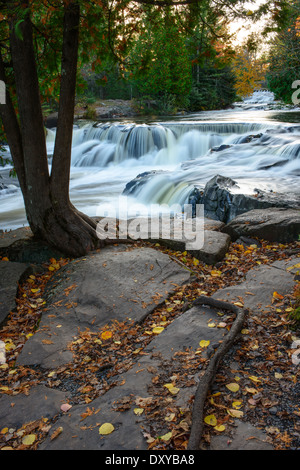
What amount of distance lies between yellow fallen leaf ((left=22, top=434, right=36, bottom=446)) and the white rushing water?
663 cm

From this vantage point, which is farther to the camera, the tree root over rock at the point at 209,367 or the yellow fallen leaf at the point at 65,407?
the yellow fallen leaf at the point at 65,407

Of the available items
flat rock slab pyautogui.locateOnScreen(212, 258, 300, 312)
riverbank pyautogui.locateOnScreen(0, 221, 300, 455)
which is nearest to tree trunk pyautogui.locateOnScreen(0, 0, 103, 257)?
riverbank pyautogui.locateOnScreen(0, 221, 300, 455)

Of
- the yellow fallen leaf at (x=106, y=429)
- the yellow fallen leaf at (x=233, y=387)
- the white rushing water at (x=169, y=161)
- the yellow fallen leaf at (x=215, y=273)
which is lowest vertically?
the yellow fallen leaf at (x=106, y=429)

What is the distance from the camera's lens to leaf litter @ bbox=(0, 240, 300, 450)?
214 cm

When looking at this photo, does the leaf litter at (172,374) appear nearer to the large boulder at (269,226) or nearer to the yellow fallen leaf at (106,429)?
the yellow fallen leaf at (106,429)

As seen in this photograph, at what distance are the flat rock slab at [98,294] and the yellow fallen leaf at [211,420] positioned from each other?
1.39 meters

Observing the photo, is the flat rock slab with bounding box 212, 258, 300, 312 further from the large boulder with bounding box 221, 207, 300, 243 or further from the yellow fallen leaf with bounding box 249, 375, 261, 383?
the large boulder with bounding box 221, 207, 300, 243

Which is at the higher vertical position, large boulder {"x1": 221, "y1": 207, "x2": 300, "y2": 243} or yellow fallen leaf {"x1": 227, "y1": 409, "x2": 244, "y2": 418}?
large boulder {"x1": 221, "y1": 207, "x2": 300, "y2": 243}

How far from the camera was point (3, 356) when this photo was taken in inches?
127

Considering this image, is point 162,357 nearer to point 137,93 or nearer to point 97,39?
point 97,39

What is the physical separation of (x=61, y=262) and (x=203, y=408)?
9.86ft

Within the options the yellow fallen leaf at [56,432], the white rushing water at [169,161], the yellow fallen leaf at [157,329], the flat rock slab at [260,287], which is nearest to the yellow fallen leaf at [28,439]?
the yellow fallen leaf at [56,432]

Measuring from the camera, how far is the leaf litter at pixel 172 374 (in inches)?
84.1
